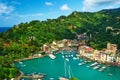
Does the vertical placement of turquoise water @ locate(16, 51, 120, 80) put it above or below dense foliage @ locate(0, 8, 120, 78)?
below

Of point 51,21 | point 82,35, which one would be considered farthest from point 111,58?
point 51,21

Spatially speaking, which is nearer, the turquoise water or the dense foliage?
the turquoise water

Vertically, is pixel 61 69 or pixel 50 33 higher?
pixel 50 33

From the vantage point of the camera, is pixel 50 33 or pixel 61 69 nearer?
pixel 61 69

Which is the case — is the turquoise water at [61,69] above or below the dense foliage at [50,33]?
below

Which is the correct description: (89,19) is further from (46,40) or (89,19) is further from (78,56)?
(78,56)

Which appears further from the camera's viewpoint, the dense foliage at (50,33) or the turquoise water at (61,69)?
the dense foliage at (50,33)
